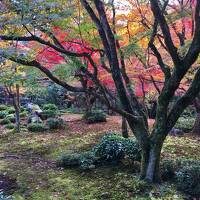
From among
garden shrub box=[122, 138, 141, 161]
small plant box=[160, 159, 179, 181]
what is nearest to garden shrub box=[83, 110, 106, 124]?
garden shrub box=[122, 138, 141, 161]

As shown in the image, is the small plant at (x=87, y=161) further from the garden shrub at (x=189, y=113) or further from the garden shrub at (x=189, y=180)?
the garden shrub at (x=189, y=113)

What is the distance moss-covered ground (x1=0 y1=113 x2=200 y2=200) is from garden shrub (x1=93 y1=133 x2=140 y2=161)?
308mm

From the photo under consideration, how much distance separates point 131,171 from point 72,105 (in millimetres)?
17066

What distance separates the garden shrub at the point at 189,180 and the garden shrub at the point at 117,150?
1.87 metres

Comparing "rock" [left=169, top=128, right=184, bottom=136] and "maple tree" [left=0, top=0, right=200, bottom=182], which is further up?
"maple tree" [left=0, top=0, right=200, bottom=182]

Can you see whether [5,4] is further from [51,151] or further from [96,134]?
[96,134]

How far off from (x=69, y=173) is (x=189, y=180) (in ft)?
11.5

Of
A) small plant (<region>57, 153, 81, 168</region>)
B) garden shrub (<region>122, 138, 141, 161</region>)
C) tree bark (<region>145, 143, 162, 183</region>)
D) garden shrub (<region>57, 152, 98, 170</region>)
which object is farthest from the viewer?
small plant (<region>57, 153, 81, 168</region>)

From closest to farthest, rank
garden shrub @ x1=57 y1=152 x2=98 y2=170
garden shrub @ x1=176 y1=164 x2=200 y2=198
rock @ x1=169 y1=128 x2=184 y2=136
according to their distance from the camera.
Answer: garden shrub @ x1=176 y1=164 x2=200 y2=198
garden shrub @ x1=57 y1=152 x2=98 y2=170
rock @ x1=169 y1=128 x2=184 y2=136

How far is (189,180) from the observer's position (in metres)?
8.17

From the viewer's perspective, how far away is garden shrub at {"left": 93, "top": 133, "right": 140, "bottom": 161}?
1010cm

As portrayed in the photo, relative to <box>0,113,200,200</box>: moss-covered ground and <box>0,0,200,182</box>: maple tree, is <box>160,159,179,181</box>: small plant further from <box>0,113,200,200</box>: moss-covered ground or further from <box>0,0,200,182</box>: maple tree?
<box>0,0,200,182</box>: maple tree

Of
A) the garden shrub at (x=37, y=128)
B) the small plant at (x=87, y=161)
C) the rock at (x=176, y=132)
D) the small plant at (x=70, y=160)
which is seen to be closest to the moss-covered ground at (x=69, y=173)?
the small plant at (x=87, y=161)

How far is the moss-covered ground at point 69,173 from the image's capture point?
8.25 metres
